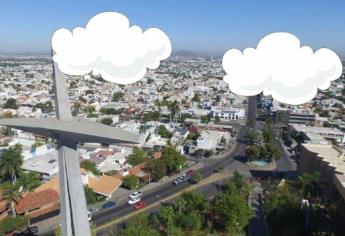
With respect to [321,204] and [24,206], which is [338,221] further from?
[24,206]

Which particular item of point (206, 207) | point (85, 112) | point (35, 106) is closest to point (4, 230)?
point (206, 207)

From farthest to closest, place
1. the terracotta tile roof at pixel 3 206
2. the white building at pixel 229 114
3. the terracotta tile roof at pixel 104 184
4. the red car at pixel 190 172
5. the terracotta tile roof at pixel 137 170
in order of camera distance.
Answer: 1. the white building at pixel 229 114
2. the red car at pixel 190 172
3. the terracotta tile roof at pixel 137 170
4. the terracotta tile roof at pixel 104 184
5. the terracotta tile roof at pixel 3 206

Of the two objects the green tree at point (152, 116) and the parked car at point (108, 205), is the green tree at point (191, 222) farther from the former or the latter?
the green tree at point (152, 116)

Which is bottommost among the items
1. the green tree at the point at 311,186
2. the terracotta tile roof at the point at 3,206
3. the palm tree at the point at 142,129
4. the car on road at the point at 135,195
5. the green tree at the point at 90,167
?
the car on road at the point at 135,195

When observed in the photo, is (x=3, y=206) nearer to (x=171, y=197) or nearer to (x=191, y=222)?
(x=171, y=197)

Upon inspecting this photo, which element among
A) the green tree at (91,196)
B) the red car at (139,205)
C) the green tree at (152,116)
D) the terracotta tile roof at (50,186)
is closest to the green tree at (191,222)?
the red car at (139,205)

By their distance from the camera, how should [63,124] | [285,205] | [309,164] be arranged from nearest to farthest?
[63,124], [285,205], [309,164]

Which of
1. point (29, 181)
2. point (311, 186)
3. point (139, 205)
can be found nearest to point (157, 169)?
point (139, 205)
